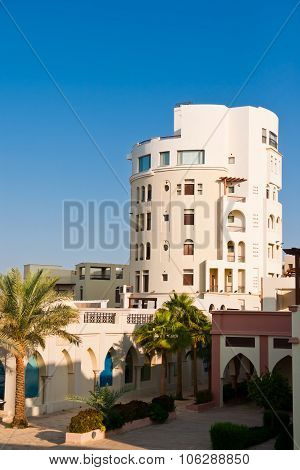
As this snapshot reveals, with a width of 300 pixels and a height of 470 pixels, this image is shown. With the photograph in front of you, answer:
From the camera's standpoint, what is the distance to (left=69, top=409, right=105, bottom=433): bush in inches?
1015

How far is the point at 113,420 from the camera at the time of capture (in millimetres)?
27609

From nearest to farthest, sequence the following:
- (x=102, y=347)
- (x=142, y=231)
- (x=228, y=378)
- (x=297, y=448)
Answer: (x=297, y=448) < (x=102, y=347) < (x=228, y=378) < (x=142, y=231)

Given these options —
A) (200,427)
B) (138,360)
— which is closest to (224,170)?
(138,360)

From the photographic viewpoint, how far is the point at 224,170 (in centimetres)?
6125

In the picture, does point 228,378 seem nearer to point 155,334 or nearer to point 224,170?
point 155,334

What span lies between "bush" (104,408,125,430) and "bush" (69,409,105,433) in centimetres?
44

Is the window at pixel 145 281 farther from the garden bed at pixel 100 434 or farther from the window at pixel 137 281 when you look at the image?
the garden bed at pixel 100 434

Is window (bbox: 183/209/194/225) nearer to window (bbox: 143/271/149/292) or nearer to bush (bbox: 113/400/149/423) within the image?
window (bbox: 143/271/149/292)

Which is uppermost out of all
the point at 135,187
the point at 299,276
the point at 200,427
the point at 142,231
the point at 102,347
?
the point at 135,187

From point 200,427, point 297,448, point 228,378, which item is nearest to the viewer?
point 297,448

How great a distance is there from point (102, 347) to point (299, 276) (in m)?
16.6

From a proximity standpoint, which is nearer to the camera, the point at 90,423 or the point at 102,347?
the point at 90,423

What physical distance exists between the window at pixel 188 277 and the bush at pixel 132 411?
29283 mm

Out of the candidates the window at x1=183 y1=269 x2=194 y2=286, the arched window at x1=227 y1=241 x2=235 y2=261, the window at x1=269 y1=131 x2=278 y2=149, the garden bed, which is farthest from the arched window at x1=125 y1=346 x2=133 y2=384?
the window at x1=269 y1=131 x2=278 y2=149
